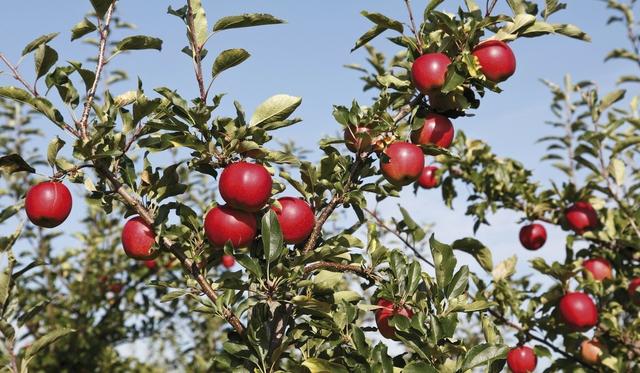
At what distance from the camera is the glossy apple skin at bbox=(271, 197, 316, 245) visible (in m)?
2.26

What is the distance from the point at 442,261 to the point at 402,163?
0.41 metres

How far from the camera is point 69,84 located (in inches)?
88.3

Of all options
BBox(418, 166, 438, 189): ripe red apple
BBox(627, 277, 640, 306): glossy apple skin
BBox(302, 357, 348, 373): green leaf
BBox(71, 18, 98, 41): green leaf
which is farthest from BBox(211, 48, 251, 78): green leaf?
BBox(627, 277, 640, 306): glossy apple skin

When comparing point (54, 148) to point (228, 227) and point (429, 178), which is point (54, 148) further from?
point (429, 178)

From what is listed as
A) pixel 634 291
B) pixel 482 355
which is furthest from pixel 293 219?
pixel 634 291

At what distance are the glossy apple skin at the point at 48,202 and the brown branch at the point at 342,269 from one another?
870 millimetres

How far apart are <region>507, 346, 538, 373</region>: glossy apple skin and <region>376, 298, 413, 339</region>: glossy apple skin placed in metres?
1.74

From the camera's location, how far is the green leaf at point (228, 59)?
7.06ft

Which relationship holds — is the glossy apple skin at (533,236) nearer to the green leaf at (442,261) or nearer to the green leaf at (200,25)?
the green leaf at (442,261)

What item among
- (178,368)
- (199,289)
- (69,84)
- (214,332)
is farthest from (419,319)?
(178,368)

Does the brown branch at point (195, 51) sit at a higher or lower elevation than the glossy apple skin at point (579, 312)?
higher

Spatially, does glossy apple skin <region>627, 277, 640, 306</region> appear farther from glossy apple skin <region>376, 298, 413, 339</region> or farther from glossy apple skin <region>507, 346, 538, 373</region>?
glossy apple skin <region>376, 298, 413, 339</region>

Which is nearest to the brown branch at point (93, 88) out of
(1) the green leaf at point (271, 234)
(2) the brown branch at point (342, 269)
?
(1) the green leaf at point (271, 234)

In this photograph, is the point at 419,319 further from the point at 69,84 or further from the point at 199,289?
the point at 69,84
